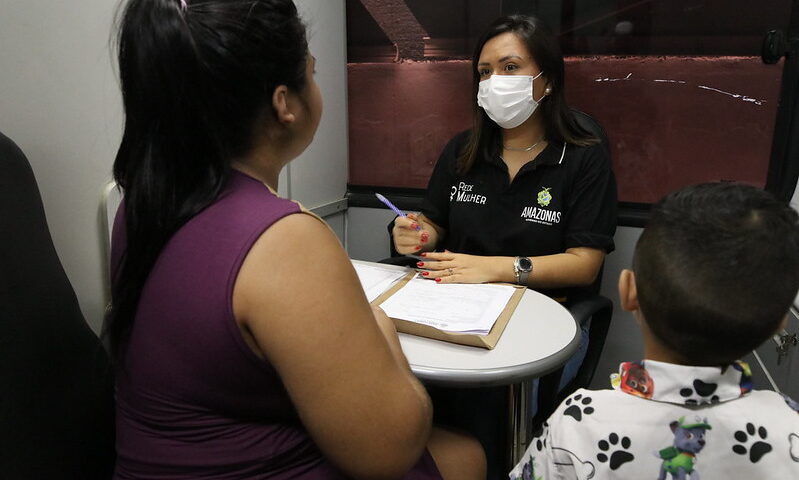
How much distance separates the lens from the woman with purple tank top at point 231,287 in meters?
0.68

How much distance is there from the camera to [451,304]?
48.3 inches

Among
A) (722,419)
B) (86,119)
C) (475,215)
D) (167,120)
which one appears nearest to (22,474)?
(167,120)

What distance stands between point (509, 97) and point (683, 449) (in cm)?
118

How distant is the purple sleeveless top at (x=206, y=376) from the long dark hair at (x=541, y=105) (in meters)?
1.15

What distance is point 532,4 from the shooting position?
2068 mm

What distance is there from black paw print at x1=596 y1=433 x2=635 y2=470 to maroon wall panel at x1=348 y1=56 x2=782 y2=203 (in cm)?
156

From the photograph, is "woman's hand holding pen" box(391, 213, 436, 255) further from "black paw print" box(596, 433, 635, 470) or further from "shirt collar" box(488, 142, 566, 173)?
"black paw print" box(596, 433, 635, 470)

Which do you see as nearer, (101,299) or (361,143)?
(101,299)

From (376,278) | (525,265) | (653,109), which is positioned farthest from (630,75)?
(376,278)

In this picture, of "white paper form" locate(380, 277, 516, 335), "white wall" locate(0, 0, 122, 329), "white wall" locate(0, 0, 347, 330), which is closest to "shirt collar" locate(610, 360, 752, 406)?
"white paper form" locate(380, 277, 516, 335)

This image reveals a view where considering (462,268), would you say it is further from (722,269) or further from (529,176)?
(722,269)

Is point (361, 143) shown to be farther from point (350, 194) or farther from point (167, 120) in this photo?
point (167, 120)

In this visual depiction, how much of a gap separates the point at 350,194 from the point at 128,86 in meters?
1.83

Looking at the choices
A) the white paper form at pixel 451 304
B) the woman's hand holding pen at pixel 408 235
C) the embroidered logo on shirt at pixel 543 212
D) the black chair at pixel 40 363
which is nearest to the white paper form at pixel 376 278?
the white paper form at pixel 451 304
